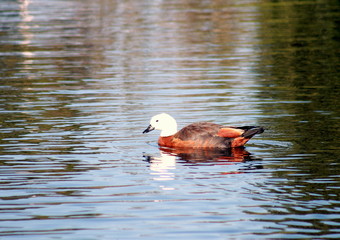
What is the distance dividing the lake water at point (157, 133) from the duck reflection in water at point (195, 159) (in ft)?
0.12

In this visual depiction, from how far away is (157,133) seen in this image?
18.2m

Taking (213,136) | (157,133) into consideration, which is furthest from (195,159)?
(157,133)

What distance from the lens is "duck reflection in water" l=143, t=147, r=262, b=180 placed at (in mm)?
13230

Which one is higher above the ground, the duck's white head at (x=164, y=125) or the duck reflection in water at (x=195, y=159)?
the duck's white head at (x=164, y=125)

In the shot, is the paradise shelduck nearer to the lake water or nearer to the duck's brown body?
the duck's brown body

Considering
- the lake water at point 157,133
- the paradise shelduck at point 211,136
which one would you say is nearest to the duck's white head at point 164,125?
the paradise shelduck at point 211,136

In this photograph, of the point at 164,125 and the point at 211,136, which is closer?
the point at 211,136

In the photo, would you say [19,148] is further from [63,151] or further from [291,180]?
[291,180]

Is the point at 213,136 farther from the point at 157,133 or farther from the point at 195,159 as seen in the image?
the point at 157,133

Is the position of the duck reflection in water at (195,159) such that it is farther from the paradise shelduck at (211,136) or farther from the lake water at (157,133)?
the paradise shelduck at (211,136)

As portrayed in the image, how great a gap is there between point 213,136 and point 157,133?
10.1 ft

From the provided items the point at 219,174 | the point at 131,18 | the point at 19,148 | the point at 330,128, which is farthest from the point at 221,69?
Result: the point at 131,18

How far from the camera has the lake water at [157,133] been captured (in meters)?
10.4

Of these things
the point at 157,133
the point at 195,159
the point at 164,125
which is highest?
the point at 164,125
